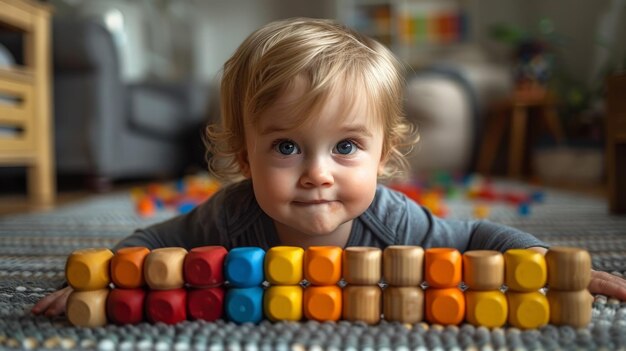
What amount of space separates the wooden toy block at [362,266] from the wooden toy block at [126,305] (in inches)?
7.8

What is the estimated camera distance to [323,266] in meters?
0.56

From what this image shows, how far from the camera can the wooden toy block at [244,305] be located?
56 centimetres

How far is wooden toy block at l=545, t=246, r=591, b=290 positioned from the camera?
531 mm

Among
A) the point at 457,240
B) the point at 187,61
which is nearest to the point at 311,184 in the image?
the point at 457,240

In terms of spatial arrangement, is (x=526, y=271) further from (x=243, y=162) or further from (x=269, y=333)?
(x=243, y=162)

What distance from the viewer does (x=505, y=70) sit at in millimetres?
3369

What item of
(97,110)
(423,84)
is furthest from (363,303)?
(423,84)

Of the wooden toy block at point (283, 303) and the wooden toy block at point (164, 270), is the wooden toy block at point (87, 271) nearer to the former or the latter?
the wooden toy block at point (164, 270)

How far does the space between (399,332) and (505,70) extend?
3106 mm

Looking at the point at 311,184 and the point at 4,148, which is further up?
the point at 311,184

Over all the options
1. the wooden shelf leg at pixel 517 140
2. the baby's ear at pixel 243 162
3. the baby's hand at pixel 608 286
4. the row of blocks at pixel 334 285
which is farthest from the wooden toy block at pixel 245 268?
the wooden shelf leg at pixel 517 140

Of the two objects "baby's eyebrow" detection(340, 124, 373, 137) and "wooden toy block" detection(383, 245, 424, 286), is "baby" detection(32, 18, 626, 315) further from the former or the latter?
→ "wooden toy block" detection(383, 245, 424, 286)

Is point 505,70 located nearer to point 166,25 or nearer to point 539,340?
point 166,25

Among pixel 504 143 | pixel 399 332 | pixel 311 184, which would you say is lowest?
pixel 504 143
